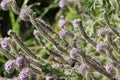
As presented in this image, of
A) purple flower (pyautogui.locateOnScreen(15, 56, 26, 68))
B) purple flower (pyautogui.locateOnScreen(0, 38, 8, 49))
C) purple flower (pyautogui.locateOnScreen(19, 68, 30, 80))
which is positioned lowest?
purple flower (pyautogui.locateOnScreen(19, 68, 30, 80))

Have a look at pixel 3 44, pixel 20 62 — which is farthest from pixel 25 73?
pixel 3 44

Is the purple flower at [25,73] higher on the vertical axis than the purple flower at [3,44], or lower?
lower

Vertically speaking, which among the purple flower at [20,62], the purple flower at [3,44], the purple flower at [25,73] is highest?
the purple flower at [3,44]

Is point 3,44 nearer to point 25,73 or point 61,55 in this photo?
point 25,73

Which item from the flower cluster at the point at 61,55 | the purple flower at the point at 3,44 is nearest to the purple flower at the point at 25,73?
the flower cluster at the point at 61,55

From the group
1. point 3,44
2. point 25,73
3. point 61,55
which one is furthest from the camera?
point 61,55

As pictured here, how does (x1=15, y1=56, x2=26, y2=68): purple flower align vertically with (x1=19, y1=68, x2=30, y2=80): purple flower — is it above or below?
above

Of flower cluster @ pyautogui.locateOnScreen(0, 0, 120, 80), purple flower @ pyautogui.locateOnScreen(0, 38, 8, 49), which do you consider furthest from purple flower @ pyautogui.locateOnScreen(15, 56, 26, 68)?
purple flower @ pyautogui.locateOnScreen(0, 38, 8, 49)

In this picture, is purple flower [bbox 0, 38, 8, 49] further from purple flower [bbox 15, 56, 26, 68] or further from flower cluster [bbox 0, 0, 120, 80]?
purple flower [bbox 15, 56, 26, 68]

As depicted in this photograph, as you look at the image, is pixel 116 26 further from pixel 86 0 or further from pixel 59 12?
pixel 59 12

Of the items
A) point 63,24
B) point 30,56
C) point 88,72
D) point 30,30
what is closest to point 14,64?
point 30,56

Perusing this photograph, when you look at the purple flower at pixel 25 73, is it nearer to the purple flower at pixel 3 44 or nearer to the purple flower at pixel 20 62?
the purple flower at pixel 20 62
